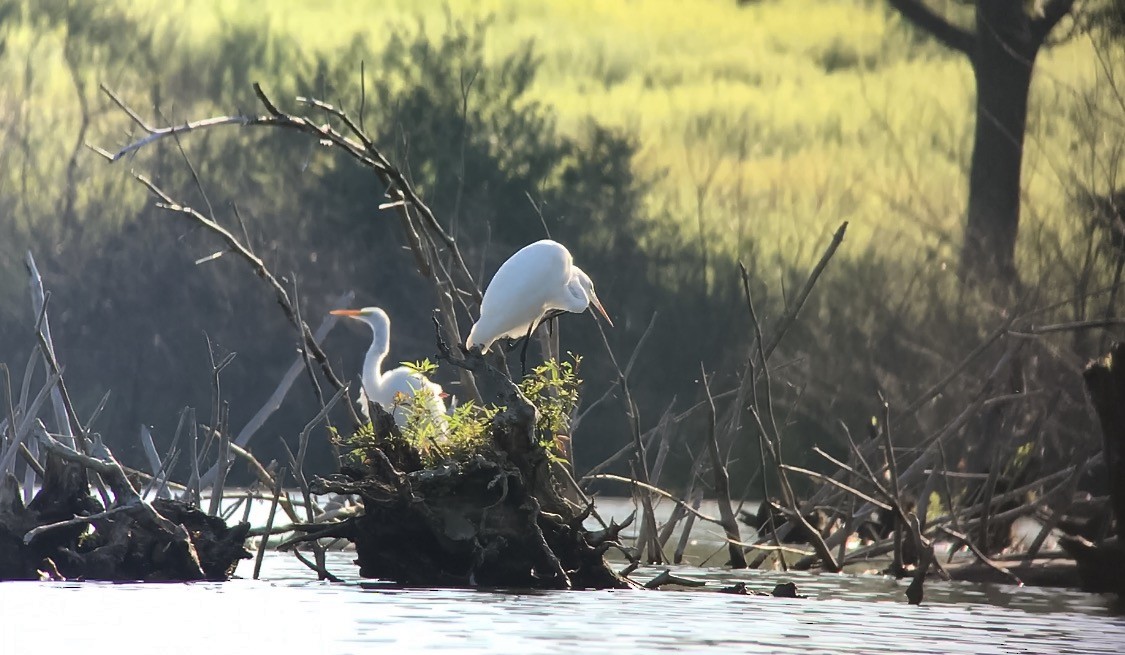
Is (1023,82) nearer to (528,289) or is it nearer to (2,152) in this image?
(528,289)

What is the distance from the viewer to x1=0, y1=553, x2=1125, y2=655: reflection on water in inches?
284

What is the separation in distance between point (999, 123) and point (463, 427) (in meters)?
11.4

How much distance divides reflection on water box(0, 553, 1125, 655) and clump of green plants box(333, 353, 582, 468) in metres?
0.68

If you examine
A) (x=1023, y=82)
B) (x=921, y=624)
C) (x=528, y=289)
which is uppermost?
(x=1023, y=82)

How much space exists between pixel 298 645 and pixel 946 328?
440 inches

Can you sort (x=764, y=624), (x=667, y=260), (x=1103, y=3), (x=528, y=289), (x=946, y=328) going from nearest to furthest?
(x=764, y=624), (x=528, y=289), (x=946, y=328), (x=1103, y=3), (x=667, y=260)

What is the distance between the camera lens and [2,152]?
2683 centimetres

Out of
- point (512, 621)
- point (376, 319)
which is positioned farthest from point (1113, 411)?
point (376, 319)

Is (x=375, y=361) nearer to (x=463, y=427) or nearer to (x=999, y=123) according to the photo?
(x=463, y=427)

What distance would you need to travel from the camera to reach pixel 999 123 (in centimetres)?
1861

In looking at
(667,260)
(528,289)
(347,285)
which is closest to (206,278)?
(347,285)

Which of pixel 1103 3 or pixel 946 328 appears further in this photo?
pixel 1103 3

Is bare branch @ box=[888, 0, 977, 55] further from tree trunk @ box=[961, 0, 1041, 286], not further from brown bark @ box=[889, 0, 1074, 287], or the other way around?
tree trunk @ box=[961, 0, 1041, 286]

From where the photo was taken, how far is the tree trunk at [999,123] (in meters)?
18.6
